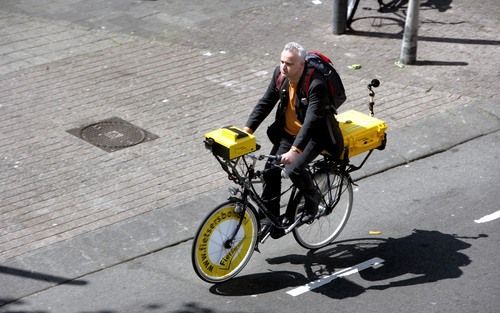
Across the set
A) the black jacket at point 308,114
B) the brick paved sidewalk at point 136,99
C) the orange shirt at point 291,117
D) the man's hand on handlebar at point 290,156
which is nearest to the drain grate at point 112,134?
the brick paved sidewalk at point 136,99

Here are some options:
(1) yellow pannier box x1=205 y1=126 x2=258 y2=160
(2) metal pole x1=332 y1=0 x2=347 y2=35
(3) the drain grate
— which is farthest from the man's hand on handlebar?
(2) metal pole x1=332 y1=0 x2=347 y2=35

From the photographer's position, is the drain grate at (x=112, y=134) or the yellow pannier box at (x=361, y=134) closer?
the yellow pannier box at (x=361, y=134)

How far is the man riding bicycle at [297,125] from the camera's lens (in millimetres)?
7359

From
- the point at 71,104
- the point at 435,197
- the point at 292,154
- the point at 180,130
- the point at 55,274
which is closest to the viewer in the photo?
the point at 292,154

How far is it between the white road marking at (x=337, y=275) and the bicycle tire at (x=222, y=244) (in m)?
0.53

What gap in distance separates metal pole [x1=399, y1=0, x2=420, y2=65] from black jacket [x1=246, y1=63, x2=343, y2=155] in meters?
5.38

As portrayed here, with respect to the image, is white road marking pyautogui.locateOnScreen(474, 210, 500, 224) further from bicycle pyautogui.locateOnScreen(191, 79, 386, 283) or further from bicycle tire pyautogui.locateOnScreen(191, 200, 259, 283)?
bicycle tire pyautogui.locateOnScreen(191, 200, 259, 283)

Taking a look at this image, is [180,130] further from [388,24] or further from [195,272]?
[388,24]

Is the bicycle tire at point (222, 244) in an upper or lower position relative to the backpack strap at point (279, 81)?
lower

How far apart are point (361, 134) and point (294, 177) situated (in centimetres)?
81

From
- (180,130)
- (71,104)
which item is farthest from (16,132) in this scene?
(180,130)

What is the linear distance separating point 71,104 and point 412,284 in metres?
5.76

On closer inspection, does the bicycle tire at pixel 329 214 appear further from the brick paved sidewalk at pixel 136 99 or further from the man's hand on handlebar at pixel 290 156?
the brick paved sidewalk at pixel 136 99

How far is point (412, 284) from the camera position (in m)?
7.67
